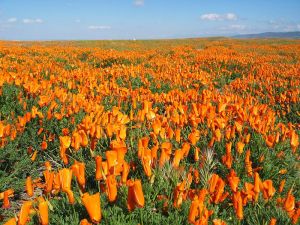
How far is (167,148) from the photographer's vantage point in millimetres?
2537

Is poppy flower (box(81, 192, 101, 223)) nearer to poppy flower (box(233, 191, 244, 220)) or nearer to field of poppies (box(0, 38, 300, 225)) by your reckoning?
field of poppies (box(0, 38, 300, 225))

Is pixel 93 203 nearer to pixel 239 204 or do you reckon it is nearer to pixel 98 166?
pixel 98 166

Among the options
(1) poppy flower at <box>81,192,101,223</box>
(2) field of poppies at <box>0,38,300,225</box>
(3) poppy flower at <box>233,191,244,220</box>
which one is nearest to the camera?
(1) poppy flower at <box>81,192,101,223</box>

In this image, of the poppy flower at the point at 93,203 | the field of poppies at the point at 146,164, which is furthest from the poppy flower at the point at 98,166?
the poppy flower at the point at 93,203

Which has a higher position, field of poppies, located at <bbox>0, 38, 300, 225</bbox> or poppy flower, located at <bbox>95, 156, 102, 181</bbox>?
poppy flower, located at <bbox>95, 156, 102, 181</bbox>

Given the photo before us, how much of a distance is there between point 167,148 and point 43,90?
12.4 ft

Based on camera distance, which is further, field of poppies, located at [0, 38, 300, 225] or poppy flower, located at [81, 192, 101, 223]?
field of poppies, located at [0, 38, 300, 225]

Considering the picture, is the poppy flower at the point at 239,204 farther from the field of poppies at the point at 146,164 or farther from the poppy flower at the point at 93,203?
the poppy flower at the point at 93,203

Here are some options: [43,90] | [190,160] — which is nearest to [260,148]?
[190,160]

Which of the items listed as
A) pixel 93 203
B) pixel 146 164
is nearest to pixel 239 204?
pixel 146 164

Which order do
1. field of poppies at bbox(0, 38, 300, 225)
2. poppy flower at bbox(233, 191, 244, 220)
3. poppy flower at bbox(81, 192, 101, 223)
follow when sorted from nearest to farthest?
1. poppy flower at bbox(81, 192, 101, 223)
2. poppy flower at bbox(233, 191, 244, 220)
3. field of poppies at bbox(0, 38, 300, 225)

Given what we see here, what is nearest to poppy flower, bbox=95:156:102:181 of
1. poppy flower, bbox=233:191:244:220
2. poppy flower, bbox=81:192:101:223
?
poppy flower, bbox=81:192:101:223

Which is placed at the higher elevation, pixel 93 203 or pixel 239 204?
pixel 93 203

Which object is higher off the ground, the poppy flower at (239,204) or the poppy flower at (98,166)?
the poppy flower at (98,166)
